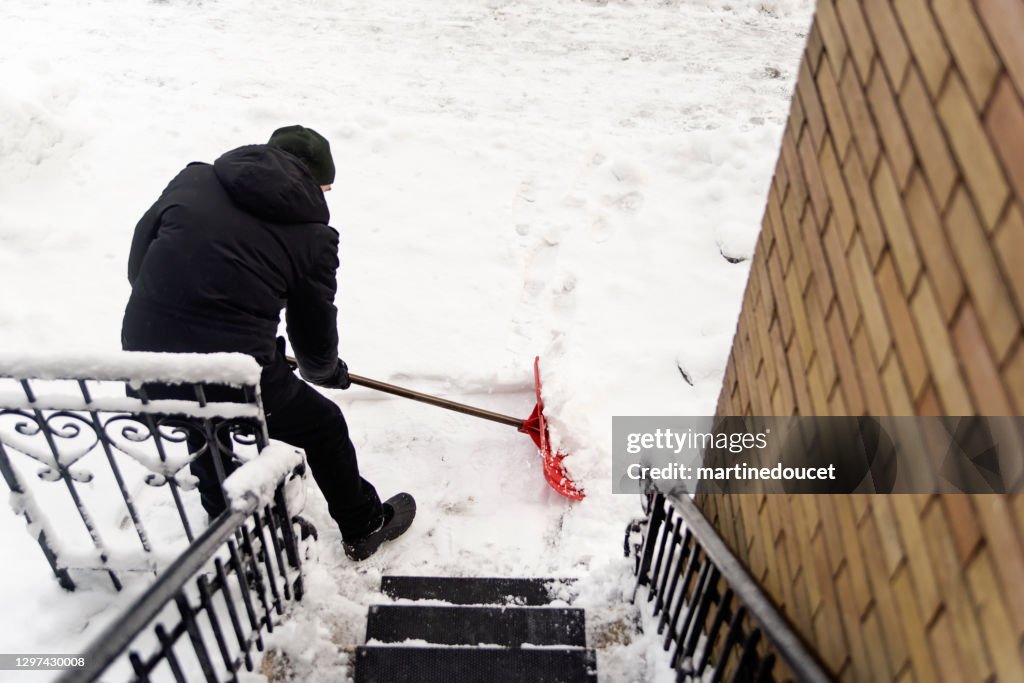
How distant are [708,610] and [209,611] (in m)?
1.67

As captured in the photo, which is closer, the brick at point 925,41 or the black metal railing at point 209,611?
the brick at point 925,41

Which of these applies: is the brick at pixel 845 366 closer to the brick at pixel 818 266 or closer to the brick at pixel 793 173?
the brick at pixel 818 266

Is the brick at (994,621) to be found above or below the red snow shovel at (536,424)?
above

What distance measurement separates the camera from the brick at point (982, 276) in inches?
49.7

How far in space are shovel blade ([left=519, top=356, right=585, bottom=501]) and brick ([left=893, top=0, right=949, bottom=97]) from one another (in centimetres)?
287

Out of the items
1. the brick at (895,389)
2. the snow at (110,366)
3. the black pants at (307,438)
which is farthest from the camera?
the black pants at (307,438)

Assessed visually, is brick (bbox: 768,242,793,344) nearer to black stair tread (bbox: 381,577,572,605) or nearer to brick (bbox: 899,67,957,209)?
brick (bbox: 899,67,957,209)

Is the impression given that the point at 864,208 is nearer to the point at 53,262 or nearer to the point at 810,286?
the point at 810,286

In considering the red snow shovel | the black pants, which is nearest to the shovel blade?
the red snow shovel

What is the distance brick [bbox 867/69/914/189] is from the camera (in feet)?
5.23

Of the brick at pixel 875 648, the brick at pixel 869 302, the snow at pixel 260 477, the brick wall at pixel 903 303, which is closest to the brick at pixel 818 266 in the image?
the brick wall at pixel 903 303

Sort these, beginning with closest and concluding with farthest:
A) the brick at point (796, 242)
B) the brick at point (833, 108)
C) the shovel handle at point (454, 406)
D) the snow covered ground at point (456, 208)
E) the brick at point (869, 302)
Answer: the brick at point (869, 302) → the brick at point (833, 108) → the brick at point (796, 242) → the snow covered ground at point (456, 208) → the shovel handle at point (454, 406)

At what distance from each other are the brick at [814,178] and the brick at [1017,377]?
0.83 m

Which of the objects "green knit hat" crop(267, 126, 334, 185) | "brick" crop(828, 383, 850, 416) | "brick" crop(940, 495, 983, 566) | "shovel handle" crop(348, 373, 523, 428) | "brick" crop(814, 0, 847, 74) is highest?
"green knit hat" crop(267, 126, 334, 185)
